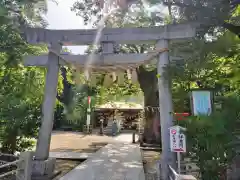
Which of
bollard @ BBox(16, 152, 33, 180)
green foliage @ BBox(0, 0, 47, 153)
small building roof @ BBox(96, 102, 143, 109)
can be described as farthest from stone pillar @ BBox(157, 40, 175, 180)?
small building roof @ BBox(96, 102, 143, 109)

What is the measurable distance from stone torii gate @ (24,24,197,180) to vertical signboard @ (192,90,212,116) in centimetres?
104

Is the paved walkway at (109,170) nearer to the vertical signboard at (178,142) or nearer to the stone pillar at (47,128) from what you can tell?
the stone pillar at (47,128)

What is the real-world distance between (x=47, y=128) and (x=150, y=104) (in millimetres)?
8149

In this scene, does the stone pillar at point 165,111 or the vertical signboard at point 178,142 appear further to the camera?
the stone pillar at point 165,111

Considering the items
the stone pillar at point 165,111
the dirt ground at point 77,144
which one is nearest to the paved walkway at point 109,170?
the stone pillar at point 165,111

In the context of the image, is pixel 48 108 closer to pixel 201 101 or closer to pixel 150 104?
pixel 201 101

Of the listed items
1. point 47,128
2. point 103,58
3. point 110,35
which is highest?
point 110,35

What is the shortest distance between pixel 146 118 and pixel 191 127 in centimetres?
1071

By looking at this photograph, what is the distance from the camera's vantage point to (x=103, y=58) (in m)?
6.24

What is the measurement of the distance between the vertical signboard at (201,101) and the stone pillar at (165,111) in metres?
0.98

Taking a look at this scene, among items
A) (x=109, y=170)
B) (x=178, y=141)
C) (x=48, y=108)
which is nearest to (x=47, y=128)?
(x=48, y=108)

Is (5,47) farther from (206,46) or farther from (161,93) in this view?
(206,46)

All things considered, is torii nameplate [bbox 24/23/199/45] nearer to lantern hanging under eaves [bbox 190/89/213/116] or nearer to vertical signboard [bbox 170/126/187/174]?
lantern hanging under eaves [bbox 190/89/213/116]

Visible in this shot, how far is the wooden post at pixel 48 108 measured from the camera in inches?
241
